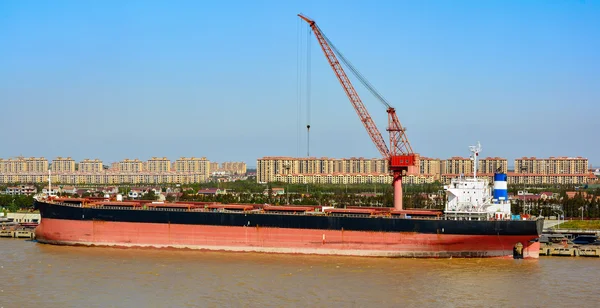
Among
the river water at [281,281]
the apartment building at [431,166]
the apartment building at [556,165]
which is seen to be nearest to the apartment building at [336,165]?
the apartment building at [431,166]

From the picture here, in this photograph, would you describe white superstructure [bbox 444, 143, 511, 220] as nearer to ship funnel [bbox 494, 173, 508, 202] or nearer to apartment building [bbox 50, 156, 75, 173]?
ship funnel [bbox 494, 173, 508, 202]

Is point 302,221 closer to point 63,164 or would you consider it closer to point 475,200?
point 475,200

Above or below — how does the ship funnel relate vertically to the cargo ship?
above

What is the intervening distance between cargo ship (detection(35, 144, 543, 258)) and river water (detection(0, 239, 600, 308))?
29.5 inches

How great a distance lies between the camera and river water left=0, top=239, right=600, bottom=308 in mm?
20938

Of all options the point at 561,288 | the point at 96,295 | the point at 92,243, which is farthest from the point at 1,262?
the point at 561,288

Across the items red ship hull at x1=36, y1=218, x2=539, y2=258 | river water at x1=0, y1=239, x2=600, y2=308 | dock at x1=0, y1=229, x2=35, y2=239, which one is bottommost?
river water at x1=0, y1=239, x2=600, y2=308

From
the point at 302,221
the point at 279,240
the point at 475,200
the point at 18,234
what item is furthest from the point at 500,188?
the point at 18,234

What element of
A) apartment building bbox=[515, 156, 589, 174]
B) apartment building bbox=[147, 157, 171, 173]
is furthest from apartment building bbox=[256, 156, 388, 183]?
apartment building bbox=[147, 157, 171, 173]

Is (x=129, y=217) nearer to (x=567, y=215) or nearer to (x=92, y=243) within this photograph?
(x=92, y=243)

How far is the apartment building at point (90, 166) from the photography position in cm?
14538

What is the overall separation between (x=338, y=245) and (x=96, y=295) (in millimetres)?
11105

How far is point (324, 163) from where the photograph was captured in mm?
127438

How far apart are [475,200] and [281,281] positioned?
34.3 ft
